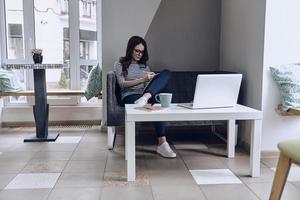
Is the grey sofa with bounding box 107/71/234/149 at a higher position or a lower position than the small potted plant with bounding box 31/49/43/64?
lower

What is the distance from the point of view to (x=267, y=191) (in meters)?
2.07

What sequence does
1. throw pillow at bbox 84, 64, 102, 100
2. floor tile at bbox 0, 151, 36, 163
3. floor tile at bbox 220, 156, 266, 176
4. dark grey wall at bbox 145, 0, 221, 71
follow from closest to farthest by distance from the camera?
floor tile at bbox 220, 156, 266, 176
floor tile at bbox 0, 151, 36, 163
dark grey wall at bbox 145, 0, 221, 71
throw pillow at bbox 84, 64, 102, 100

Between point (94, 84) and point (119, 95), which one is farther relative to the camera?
point (94, 84)

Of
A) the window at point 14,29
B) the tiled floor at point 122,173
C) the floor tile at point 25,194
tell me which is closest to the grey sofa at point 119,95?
the tiled floor at point 122,173

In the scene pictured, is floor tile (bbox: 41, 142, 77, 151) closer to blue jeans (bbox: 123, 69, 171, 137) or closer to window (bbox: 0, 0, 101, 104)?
blue jeans (bbox: 123, 69, 171, 137)

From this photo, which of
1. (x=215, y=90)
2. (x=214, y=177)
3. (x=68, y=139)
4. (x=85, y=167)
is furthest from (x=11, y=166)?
(x=215, y=90)

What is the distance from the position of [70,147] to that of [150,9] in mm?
1698

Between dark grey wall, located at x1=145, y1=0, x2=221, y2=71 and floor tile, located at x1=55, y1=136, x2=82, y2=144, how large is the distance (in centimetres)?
114

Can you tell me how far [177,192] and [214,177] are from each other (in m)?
0.39

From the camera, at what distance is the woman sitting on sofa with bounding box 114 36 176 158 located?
284cm

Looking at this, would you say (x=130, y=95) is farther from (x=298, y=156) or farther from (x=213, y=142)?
(x=298, y=156)

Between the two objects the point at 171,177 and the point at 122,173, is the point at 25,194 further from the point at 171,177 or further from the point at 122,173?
the point at 171,177

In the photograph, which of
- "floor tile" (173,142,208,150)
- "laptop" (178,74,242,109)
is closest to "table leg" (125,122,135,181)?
"laptop" (178,74,242,109)

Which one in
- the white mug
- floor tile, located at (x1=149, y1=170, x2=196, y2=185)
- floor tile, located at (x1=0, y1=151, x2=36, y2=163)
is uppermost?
the white mug
